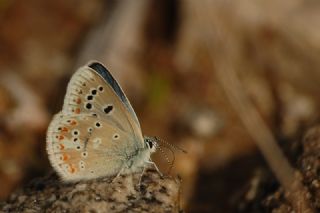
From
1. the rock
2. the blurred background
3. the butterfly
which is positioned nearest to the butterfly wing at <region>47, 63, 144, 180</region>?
the butterfly

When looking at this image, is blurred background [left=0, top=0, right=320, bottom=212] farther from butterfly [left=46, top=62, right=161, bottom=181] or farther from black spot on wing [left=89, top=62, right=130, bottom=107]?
black spot on wing [left=89, top=62, right=130, bottom=107]

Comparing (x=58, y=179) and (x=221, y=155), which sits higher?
(x=58, y=179)

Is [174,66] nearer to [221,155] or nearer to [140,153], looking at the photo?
[221,155]

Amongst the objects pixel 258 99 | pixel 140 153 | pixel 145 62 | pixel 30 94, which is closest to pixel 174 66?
pixel 145 62

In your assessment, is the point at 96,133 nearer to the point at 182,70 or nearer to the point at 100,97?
the point at 100,97

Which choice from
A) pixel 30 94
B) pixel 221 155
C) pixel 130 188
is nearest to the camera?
pixel 130 188

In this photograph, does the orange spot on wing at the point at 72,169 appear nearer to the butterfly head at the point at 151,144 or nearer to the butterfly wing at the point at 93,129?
the butterfly wing at the point at 93,129
